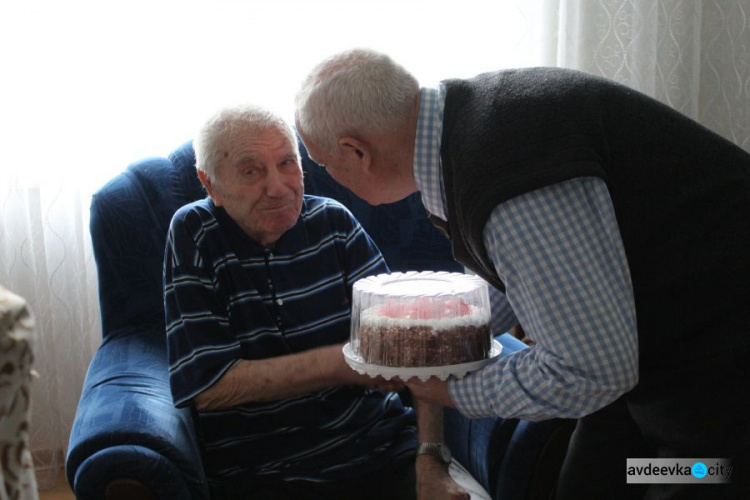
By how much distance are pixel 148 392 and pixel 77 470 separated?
26 centimetres

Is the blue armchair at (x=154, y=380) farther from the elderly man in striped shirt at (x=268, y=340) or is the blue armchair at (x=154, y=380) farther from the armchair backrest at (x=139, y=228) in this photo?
the elderly man in striped shirt at (x=268, y=340)

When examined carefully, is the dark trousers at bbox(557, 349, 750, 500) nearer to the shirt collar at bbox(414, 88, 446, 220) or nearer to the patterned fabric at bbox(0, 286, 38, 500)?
the shirt collar at bbox(414, 88, 446, 220)

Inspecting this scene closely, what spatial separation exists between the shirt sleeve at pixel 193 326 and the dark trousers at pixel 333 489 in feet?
0.74

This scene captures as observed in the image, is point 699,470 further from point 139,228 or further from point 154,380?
point 139,228

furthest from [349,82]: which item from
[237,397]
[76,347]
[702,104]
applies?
[702,104]

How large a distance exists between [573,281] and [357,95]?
47 centimetres

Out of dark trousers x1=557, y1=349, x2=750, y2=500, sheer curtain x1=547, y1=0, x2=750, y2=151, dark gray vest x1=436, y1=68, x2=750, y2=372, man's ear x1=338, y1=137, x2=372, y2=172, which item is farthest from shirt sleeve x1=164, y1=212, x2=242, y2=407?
sheer curtain x1=547, y1=0, x2=750, y2=151

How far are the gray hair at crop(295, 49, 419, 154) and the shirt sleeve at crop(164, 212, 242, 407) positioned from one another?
1.60 ft

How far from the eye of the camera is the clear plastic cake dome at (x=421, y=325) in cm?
139

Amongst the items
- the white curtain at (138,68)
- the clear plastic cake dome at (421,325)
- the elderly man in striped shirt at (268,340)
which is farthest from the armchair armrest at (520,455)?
the white curtain at (138,68)

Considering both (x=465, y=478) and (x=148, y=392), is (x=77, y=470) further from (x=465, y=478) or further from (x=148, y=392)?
(x=465, y=478)

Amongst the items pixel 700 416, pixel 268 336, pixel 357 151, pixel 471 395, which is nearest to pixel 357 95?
pixel 357 151

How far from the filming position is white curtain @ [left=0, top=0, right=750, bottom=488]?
2.52 metres

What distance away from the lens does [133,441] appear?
5.12 feet
